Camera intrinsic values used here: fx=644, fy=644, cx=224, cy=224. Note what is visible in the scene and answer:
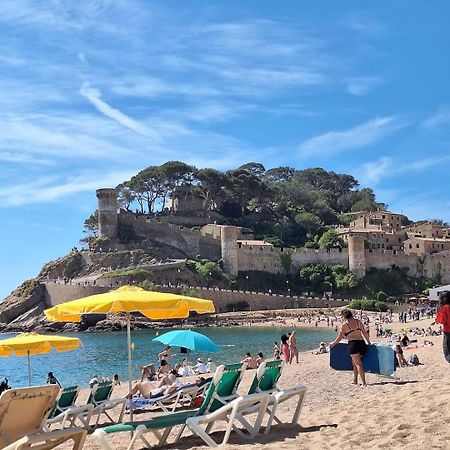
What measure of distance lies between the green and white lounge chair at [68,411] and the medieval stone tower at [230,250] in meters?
54.0

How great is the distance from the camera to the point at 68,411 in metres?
7.36

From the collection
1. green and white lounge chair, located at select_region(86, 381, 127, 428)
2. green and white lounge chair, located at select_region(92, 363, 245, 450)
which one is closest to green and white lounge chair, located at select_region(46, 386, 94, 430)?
green and white lounge chair, located at select_region(86, 381, 127, 428)

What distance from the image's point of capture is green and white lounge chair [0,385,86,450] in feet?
14.4

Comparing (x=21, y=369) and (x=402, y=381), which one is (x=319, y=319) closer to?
(x=21, y=369)

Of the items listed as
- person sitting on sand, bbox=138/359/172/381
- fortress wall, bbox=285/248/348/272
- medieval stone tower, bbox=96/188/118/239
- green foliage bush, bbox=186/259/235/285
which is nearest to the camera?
person sitting on sand, bbox=138/359/172/381

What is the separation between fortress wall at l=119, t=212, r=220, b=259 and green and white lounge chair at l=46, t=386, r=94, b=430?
56.2 m

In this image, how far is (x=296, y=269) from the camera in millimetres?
65188

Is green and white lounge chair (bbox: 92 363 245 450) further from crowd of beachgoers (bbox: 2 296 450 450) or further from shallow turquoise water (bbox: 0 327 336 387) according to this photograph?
shallow turquoise water (bbox: 0 327 336 387)

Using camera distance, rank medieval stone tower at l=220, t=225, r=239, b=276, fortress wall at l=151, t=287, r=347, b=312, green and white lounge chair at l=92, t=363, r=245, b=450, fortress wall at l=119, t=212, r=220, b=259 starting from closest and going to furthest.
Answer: green and white lounge chair at l=92, t=363, r=245, b=450 → fortress wall at l=151, t=287, r=347, b=312 → medieval stone tower at l=220, t=225, r=239, b=276 → fortress wall at l=119, t=212, r=220, b=259

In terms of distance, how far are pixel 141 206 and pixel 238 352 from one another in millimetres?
47635

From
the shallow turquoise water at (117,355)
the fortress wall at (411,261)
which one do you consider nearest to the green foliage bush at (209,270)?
the shallow turquoise water at (117,355)

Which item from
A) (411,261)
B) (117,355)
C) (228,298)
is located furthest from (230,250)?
(117,355)

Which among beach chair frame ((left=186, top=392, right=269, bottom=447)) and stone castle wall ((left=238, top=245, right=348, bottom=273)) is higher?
stone castle wall ((left=238, top=245, right=348, bottom=273))

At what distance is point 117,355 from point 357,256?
38.4 metres
